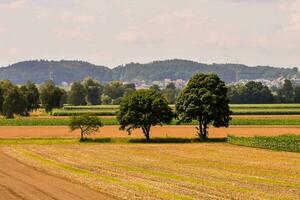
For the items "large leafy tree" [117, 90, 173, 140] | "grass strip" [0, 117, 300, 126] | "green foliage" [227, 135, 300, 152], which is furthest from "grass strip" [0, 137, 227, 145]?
"grass strip" [0, 117, 300, 126]

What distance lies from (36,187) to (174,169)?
18.7m

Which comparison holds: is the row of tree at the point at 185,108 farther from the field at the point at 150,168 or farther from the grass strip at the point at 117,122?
the grass strip at the point at 117,122

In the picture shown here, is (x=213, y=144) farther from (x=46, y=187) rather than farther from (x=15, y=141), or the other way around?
(x=46, y=187)

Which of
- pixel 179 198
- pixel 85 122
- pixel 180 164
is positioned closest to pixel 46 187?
pixel 179 198

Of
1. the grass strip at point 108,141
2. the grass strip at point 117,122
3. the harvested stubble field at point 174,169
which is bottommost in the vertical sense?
the harvested stubble field at point 174,169

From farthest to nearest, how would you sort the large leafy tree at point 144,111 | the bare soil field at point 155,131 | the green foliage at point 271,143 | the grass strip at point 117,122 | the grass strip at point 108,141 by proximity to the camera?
the grass strip at point 117,122 < the bare soil field at point 155,131 < the large leafy tree at point 144,111 < the grass strip at point 108,141 < the green foliage at point 271,143

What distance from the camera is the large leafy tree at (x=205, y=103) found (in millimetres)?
114000

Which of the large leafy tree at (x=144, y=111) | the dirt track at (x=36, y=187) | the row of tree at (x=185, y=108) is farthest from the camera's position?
the large leafy tree at (x=144, y=111)

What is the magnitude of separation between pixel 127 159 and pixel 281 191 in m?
32.4

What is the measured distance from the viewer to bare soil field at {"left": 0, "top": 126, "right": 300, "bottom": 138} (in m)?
129

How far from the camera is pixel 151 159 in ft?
260

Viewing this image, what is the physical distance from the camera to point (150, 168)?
222 feet

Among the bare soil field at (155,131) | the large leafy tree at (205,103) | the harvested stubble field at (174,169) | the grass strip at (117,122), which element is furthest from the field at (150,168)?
the grass strip at (117,122)

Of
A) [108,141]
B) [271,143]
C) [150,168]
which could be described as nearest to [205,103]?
[108,141]
